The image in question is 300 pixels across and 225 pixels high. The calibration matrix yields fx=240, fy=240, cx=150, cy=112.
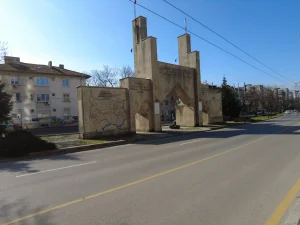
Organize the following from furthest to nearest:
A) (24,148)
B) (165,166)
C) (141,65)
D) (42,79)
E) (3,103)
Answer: (42,79) < (141,65) < (3,103) < (24,148) < (165,166)

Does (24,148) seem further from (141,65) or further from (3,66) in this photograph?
(3,66)

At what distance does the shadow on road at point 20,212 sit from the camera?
13.6 ft

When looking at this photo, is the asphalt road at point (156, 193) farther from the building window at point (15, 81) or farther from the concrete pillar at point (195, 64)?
the building window at point (15, 81)

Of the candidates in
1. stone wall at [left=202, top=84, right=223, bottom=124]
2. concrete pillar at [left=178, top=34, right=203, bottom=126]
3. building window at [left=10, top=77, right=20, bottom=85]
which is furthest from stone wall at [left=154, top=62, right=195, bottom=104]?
building window at [left=10, top=77, right=20, bottom=85]

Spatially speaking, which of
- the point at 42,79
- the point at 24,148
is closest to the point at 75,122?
the point at 42,79

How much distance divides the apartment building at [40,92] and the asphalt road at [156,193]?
36.7 m

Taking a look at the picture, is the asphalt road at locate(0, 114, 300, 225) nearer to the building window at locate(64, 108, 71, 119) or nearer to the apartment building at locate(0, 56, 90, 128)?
the apartment building at locate(0, 56, 90, 128)

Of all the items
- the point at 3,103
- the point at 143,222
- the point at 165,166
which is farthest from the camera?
the point at 3,103

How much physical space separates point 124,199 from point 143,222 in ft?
3.96

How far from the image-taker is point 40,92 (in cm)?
4291

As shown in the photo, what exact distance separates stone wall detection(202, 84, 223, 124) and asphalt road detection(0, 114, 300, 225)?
25990 millimetres

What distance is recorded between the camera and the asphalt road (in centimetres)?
420

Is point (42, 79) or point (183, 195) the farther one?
point (42, 79)

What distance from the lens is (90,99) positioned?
18844 mm
